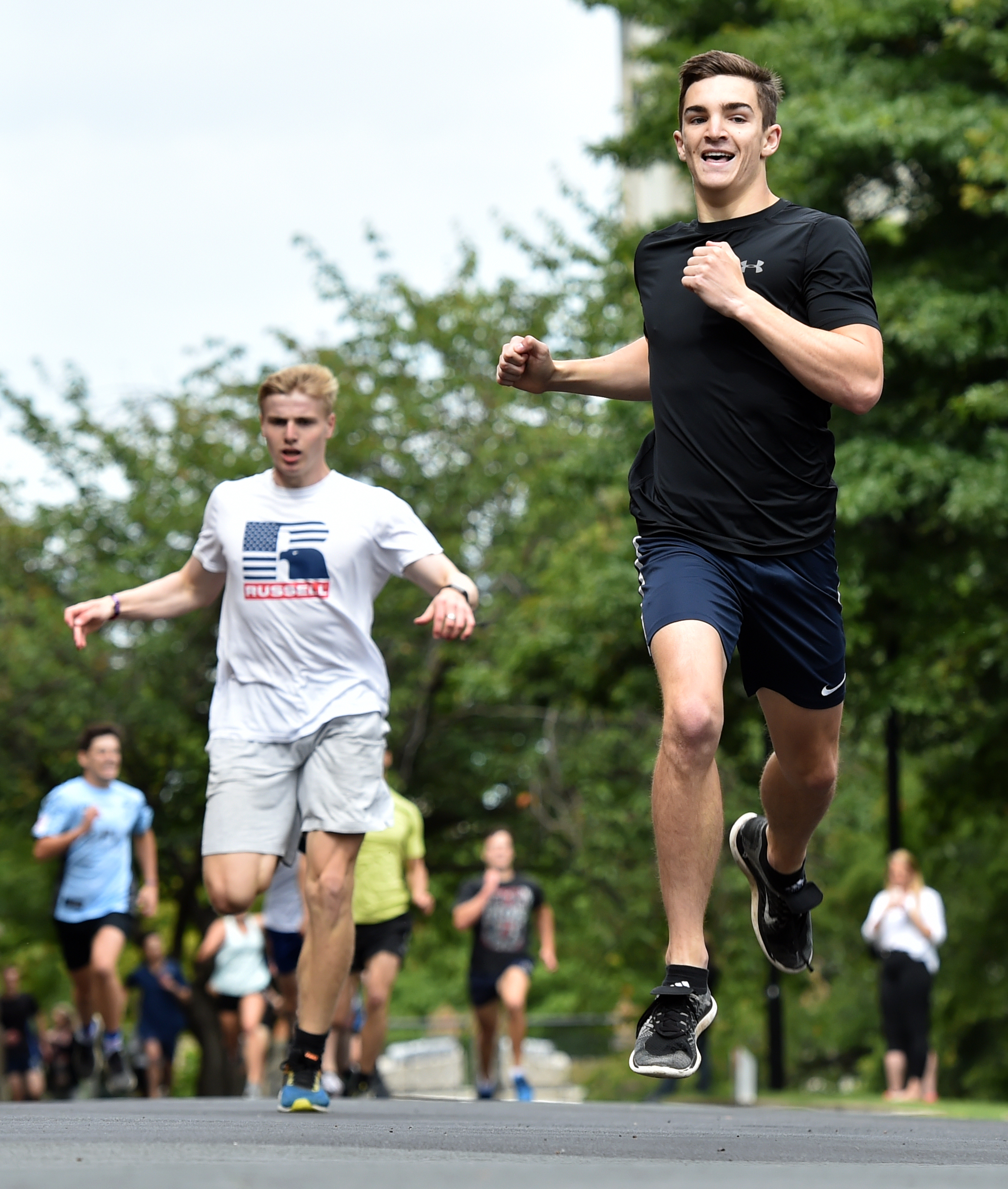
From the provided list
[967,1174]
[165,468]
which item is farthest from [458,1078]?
[967,1174]

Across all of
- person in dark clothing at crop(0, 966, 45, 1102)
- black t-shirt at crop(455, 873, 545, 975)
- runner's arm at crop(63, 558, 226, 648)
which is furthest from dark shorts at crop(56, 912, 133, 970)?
person in dark clothing at crop(0, 966, 45, 1102)

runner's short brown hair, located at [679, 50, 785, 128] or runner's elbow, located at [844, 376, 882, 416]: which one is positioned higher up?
runner's short brown hair, located at [679, 50, 785, 128]

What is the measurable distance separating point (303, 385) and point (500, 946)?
8.62 metres

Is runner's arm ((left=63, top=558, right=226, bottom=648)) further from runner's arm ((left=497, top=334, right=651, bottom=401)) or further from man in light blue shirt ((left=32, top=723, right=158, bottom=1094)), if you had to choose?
man in light blue shirt ((left=32, top=723, right=158, bottom=1094))

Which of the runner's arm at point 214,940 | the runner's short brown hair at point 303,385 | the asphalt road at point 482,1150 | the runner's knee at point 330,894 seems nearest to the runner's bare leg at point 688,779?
the asphalt road at point 482,1150

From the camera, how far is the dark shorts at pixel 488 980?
1373 centimetres

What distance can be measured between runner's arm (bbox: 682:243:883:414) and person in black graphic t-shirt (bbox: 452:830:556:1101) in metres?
9.61

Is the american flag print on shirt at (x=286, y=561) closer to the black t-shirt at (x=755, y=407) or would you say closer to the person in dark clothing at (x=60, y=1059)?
the black t-shirt at (x=755, y=407)

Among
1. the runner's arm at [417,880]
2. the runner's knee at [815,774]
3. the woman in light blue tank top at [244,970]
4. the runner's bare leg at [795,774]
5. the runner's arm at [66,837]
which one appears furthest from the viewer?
the woman in light blue tank top at [244,970]

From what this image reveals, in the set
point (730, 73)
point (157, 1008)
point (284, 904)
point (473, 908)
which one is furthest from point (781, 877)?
point (157, 1008)

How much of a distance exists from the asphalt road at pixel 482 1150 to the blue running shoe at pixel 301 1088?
124mm

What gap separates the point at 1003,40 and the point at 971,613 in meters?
4.71

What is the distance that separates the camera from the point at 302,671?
573cm

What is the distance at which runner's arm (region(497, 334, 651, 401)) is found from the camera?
16.4ft
